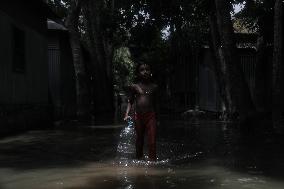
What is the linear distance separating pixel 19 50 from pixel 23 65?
25.0 inches

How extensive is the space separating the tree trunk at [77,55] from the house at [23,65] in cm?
227

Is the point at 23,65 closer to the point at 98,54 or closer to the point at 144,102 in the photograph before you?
the point at 144,102

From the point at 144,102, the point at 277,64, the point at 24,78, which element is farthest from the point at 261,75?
the point at 144,102

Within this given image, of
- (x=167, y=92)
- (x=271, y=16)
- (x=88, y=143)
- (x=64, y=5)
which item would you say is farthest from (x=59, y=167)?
(x=167, y=92)

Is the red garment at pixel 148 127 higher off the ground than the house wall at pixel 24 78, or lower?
Answer: lower

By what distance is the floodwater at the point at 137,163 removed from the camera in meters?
7.58

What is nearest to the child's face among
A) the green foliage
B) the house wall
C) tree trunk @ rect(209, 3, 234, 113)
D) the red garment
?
the red garment

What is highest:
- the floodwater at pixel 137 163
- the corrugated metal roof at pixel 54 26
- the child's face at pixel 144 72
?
the corrugated metal roof at pixel 54 26

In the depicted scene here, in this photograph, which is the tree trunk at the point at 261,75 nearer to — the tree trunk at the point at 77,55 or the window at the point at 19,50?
the tree trunk at the point at 77,55

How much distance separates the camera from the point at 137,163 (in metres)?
9.67

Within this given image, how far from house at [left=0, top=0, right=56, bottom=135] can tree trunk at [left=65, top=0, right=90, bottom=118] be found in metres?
2.27

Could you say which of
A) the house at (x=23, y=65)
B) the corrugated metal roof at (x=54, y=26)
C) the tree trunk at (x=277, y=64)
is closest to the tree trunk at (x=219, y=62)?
the house at (x=23, y=65)

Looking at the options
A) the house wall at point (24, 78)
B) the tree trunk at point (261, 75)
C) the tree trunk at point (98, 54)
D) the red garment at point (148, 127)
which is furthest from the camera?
the tree trunk at point (98, 54)

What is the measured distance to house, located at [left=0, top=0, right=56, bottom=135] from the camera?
16.2 metres
